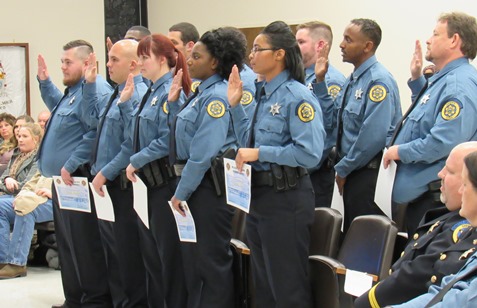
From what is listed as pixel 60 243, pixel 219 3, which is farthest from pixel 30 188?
pixel 219 3

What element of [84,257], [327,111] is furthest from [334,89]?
[84,257]

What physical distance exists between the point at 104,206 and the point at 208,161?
0.91m

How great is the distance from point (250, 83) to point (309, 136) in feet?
3.99

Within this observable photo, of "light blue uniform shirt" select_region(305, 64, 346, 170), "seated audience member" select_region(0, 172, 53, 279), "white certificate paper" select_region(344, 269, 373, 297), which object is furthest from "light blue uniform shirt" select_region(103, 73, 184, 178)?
"seated audience member" select_region(0, 172, 53, 279)

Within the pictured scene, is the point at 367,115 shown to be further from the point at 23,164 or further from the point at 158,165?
the point at 23,164

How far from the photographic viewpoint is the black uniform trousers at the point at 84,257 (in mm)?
4754

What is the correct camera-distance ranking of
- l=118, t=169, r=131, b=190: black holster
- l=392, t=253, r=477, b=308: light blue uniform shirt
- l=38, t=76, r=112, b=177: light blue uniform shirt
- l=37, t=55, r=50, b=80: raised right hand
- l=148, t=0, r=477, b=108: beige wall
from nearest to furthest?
l=392, t=253, r=477, b=308: light blue uniform shirt → l=118, t=169, r=131, b=190: black holster → l=38, t=76, r=112, b=177: light blue uniform shirt → l=37, t=55, r=50, b=80: raised right hand → l=148, t=0, r=477, b=108: beige wall

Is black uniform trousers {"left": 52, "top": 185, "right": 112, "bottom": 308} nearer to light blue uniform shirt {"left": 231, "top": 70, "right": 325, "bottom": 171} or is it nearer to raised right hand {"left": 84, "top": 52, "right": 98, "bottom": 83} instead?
raised right hand {"left": 84, "top": 52, "right": 98, "bottom": 83}

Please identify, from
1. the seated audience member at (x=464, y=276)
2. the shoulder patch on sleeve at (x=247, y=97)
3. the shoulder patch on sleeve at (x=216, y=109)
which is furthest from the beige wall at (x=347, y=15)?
the seated audience member at (x=464, y=276)

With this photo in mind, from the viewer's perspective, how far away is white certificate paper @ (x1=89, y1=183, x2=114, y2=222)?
4.43 metres

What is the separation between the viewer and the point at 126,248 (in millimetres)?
4484

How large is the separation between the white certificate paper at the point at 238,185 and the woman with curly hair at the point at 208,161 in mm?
149

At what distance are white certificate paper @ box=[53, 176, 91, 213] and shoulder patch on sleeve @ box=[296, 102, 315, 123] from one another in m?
1.56

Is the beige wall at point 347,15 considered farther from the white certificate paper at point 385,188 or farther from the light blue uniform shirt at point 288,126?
the light blue uniform shirt at point 288,126
